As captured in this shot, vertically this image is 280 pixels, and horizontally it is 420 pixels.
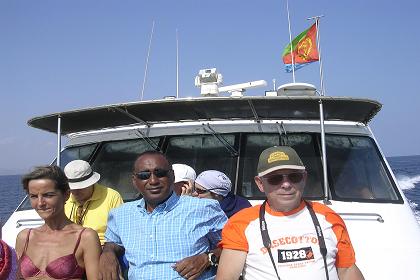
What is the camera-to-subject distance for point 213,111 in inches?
189

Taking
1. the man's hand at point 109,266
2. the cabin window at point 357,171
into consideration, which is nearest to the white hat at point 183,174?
the cabin window at point 357,171

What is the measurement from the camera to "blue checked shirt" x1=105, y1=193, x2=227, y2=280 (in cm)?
282

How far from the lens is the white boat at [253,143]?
4.13m

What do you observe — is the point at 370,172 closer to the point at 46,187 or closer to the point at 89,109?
the point at 89,109

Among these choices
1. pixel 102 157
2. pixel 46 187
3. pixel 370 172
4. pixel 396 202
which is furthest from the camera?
Answer: pixel 102 157

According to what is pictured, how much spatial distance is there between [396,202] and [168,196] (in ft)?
7.65

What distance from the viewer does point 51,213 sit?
289 cm

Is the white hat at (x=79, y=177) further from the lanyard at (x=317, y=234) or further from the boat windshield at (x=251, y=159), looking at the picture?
the lanyard at (x=317, y=234)

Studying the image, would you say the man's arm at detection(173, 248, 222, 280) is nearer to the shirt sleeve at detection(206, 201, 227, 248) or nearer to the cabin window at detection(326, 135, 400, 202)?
the shirt sleeve at detection(206, 201, 227, 248)

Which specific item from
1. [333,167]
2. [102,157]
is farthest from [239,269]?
[102,157]

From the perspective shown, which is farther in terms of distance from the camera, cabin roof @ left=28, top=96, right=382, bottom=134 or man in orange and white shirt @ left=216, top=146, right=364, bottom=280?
cabin roof @ left=28, top=96, right=382, bottom=134

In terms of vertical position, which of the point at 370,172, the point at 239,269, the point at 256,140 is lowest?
the point at 239,269

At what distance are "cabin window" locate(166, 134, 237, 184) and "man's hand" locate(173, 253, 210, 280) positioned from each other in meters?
2.08

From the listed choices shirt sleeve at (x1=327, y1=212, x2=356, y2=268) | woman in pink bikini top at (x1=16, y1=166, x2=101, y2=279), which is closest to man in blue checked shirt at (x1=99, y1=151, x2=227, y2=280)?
woman in pink bikini top at (x1=16, y1=166, x2=101, y2=279)
